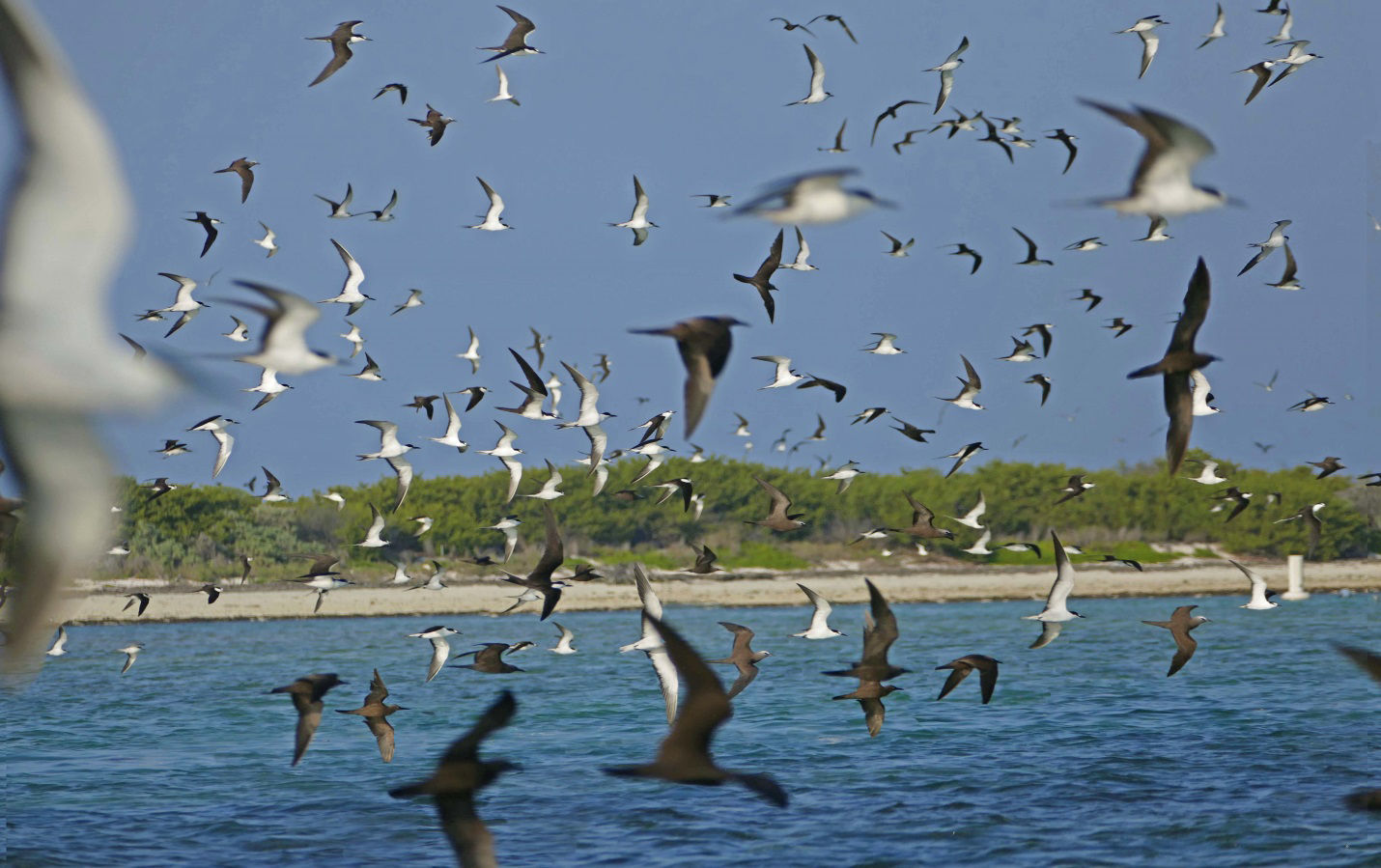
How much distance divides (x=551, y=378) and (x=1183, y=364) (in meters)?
20.6

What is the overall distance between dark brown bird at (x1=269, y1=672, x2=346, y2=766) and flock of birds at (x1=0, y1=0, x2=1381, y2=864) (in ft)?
0.11

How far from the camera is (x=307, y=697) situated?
13883mm

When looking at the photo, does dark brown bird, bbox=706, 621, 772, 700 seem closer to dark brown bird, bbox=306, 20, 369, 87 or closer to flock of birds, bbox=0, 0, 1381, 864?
flock of birds, bbox=0, 0, 1381, 864

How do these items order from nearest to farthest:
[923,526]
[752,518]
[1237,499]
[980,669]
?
[980,669] → [923,526] → [1237,499] → [752,518]

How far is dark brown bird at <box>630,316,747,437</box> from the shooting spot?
11625mm

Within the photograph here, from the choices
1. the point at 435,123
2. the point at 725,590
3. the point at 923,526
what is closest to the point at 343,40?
the point at 435,123

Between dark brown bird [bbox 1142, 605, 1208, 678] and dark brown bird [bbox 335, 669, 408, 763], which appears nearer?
dark brown bird [bbox 335, 669, 408, 763]

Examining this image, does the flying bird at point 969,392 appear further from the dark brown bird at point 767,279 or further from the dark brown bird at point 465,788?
the dark brown bird at point 465,788

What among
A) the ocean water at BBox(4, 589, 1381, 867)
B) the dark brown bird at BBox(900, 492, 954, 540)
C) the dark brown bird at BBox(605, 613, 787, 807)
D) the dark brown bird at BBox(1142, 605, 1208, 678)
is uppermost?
the dark brown bird at BBox(900, 492, 954, 540)

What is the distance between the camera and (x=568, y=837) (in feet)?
60.6

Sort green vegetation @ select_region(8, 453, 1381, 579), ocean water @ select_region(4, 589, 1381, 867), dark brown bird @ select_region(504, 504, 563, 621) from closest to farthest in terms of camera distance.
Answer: dark brown bird @ select_region(504, 504, 563, 621), ocean water @ select_region(4, 589, 1381, 867), green vegetation @ select_region(8, 453, 1381, 579)

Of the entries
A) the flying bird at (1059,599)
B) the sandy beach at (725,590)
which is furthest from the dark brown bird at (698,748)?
the sandy beach at (725,590)

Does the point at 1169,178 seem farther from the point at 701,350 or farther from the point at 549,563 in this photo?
the point at 549,563

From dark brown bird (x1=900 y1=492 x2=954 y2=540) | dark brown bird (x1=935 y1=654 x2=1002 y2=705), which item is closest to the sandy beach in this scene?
dark brown bird (x1=900 y1=492 x2=954 y2=540)
